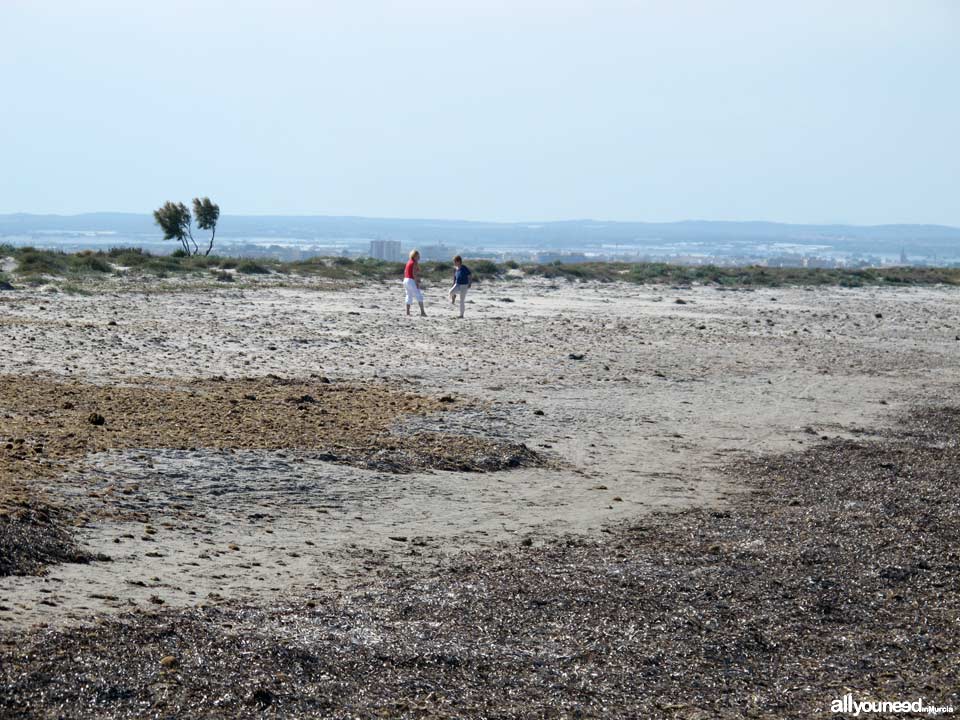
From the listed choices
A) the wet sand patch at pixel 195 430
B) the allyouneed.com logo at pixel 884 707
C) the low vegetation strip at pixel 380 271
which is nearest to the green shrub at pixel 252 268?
the low vegetation strip at pixel 380 271

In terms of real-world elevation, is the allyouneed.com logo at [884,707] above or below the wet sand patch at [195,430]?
below

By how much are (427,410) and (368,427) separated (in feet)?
4.49

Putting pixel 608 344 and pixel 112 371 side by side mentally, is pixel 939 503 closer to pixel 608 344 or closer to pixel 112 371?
pixel 112 371

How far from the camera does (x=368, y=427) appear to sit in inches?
486

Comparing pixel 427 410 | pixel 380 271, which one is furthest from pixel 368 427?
pixel 380 271

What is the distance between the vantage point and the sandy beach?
26.9 feet

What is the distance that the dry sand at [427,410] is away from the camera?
8.24 meters

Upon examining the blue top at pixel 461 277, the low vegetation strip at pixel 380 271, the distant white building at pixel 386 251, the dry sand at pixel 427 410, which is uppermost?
the blue top at pixel 461 277

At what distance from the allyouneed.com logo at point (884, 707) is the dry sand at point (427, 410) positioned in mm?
2792

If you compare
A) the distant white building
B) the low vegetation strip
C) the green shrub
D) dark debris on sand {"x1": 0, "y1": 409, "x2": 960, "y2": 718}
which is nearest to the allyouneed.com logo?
dark debris on sand {"x1": 0, "y1": 409, "x2": 960, "y2": 718}

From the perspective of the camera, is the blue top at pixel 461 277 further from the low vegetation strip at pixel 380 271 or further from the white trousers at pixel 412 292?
the low vegetation strip at pixel 380 271

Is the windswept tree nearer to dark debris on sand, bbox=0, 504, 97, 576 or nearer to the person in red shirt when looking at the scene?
the person in red shirt

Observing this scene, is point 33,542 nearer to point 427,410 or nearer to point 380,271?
point 427,410

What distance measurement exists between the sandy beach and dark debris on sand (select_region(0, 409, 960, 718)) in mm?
350
